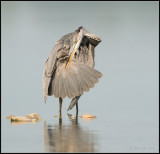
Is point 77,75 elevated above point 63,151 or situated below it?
above

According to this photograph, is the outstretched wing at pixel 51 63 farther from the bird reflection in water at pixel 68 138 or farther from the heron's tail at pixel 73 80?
the bird reflection in water at pixel 68 138

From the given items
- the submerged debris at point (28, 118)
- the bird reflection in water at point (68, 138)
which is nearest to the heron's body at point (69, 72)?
the submerged debris at point (28, 118)

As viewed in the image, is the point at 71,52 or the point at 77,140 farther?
the point at 71,52

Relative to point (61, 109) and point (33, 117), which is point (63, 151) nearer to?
point (33, 117)

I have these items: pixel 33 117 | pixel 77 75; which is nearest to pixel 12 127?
pixel 33 117

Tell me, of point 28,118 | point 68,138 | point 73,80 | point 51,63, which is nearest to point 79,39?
point 51,63

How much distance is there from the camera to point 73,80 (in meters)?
11.3

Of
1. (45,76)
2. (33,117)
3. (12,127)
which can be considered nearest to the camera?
(12,127)

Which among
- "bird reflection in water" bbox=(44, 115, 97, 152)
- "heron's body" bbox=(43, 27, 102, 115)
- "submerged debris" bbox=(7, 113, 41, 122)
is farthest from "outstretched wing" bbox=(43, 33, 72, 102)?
"bird reflection in water" bbox=(44, 115, 97, 152)

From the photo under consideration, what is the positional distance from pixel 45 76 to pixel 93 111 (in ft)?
3.56

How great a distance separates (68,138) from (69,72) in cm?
265

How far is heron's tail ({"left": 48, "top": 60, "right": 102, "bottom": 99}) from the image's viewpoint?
1123cm

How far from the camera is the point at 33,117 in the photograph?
10773 millimetres

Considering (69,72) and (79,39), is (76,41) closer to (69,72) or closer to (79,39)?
(79,39)
